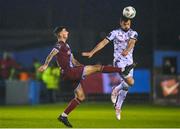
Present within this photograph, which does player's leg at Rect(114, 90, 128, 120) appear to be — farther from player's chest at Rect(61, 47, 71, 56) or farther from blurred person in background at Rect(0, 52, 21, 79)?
blurred person in background at Rect(0, 52, 21, 79)

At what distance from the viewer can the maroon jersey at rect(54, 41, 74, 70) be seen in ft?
47.3

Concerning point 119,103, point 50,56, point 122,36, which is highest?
point 122,36

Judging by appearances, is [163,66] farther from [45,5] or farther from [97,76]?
[45,5]

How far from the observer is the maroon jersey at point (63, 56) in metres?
14.4

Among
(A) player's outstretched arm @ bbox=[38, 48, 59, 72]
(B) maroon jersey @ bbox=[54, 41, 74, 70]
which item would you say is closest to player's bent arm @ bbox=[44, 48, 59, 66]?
(A) player's outstretched arm @ bbox=[38, 48, 59, 72]

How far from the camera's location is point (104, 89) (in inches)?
1101

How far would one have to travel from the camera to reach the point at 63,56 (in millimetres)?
14445

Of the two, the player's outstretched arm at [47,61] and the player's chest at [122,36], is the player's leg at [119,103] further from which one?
the player's outstretched arm at [47,61]

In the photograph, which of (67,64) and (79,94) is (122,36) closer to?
(67,64)

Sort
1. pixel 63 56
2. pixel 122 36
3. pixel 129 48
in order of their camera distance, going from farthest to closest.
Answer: pixel 122 36 → pixel 129 48 → pixel 63 56

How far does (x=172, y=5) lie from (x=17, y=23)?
8747 mm

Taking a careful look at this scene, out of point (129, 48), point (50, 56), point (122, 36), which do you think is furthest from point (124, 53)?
point (50, 56)

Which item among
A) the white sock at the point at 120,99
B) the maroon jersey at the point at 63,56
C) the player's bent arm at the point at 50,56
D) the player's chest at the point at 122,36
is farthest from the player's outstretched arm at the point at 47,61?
the white sock at the point at 120,99

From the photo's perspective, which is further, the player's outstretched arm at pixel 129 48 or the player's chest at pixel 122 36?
the player's chest at pixel 122 36
